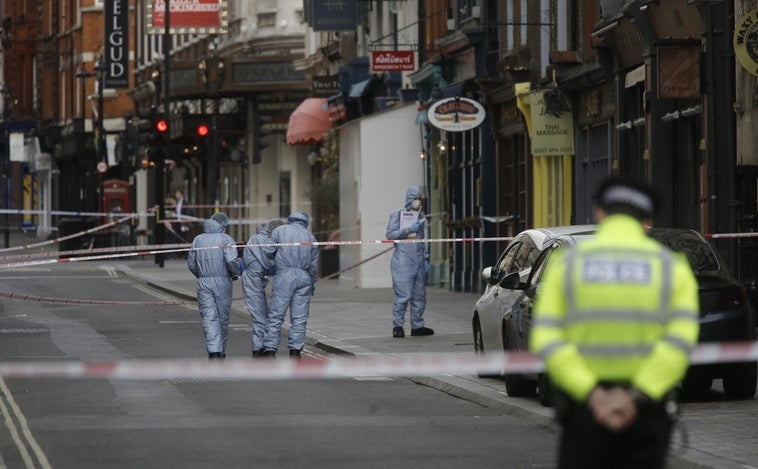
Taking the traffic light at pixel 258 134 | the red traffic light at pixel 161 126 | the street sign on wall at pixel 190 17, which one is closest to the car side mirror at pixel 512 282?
the traffic light at pixel 258 134

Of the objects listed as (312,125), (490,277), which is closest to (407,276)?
(490,277)

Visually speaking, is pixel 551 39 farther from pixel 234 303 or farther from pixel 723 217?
pixel 723 217

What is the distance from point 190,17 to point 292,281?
33.4 m

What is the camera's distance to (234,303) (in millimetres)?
32938

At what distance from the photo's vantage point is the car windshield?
15.1m

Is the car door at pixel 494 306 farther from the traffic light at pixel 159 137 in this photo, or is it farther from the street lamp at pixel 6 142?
the street lamp at pixel 6 142

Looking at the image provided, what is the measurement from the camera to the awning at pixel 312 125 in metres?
49.8

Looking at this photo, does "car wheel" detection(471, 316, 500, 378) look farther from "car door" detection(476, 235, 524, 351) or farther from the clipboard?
the clipboard

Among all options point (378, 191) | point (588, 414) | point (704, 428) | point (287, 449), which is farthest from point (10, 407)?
point (378, 191)

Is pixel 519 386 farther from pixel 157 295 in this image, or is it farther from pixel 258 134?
pixel 258 134

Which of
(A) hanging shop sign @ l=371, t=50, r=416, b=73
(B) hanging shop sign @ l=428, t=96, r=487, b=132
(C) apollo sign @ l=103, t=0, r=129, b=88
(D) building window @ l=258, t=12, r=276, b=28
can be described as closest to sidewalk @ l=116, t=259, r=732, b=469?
(B) hanging shop sign @ l=428, t=96, r=487, b=132

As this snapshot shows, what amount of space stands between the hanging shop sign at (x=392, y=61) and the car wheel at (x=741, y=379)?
980 inches

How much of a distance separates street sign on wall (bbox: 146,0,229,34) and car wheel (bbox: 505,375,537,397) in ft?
120

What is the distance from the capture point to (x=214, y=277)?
19594mm
